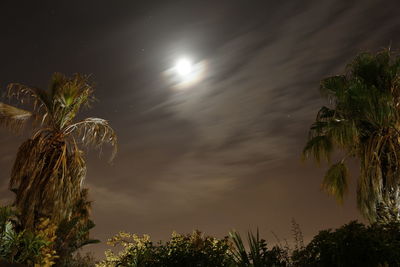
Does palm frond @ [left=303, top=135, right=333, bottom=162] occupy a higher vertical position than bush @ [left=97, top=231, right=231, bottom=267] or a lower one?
higher

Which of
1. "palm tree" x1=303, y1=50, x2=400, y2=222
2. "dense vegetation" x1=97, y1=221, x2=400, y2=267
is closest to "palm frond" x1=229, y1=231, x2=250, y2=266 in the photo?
"dense vegetation" x1=97, y1=221, x2=400, y2=267

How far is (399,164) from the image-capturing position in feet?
43.0

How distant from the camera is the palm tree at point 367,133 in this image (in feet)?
42.9

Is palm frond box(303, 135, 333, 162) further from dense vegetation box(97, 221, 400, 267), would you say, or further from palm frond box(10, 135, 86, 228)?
palm frond box(10, 135, 86, 228)

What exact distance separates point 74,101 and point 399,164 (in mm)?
9628

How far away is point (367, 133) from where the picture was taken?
1402 cm

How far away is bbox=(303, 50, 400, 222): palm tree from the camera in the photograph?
13.1 m

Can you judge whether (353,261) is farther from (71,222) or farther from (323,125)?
(71,222)

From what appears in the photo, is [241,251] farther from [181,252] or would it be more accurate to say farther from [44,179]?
[44,179]

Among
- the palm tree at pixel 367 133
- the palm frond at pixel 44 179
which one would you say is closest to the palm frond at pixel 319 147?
the palm tree at pixel 367 133

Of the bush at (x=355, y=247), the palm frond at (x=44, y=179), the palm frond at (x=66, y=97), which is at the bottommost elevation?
the bush at (x=355, y=247)

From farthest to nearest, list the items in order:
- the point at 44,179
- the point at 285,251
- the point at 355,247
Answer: the point at 44,179
the point at 285,251
the point at 355,247

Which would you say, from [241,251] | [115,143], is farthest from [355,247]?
[115,143]

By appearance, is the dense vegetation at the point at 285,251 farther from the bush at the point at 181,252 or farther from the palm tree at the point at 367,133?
the palm tree at the point at 367,133
